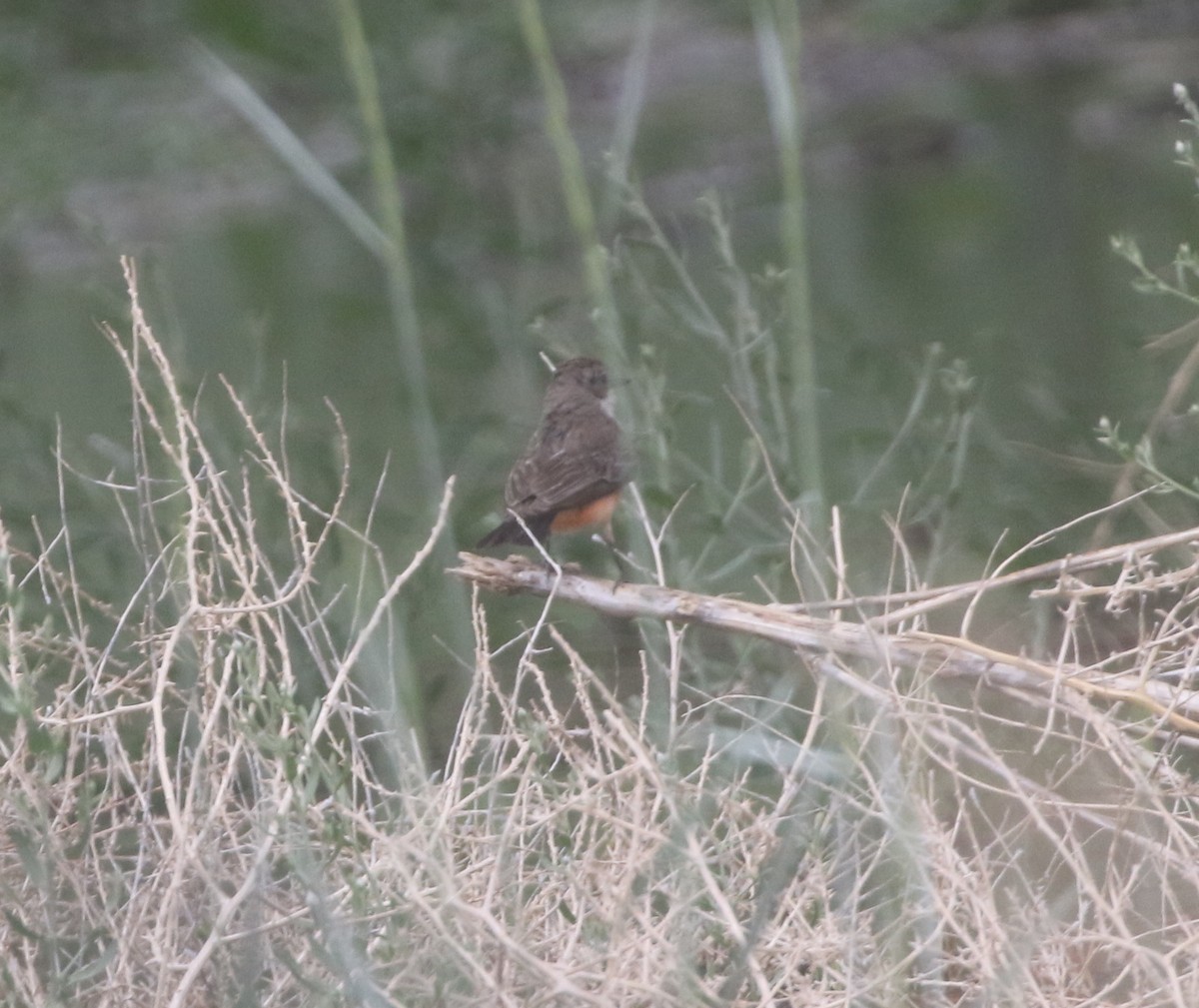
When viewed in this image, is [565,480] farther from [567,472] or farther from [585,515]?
[585,515]

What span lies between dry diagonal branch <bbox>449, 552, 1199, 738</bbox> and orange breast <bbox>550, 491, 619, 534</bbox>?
1204 mm

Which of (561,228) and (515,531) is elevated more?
(515,531)

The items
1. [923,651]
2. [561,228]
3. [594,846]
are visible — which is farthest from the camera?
[561,228]

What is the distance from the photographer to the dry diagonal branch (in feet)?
9.23

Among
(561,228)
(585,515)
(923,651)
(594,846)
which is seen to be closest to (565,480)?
(585,515)

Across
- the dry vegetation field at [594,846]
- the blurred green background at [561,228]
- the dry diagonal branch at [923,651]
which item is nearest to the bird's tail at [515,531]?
the blurred green background at [561,228]

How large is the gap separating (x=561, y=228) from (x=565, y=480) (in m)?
3.01

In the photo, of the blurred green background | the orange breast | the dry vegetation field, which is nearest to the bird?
the orange breast

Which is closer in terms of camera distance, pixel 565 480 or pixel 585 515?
pixel 565 480

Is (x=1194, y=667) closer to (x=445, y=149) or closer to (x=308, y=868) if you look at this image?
(x=308, y=868)

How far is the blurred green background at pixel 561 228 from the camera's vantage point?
507 cm

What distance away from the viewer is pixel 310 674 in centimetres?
419

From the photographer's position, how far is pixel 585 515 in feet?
15.4

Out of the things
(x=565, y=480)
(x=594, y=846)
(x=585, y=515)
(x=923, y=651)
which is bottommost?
(x=585, y=515)
